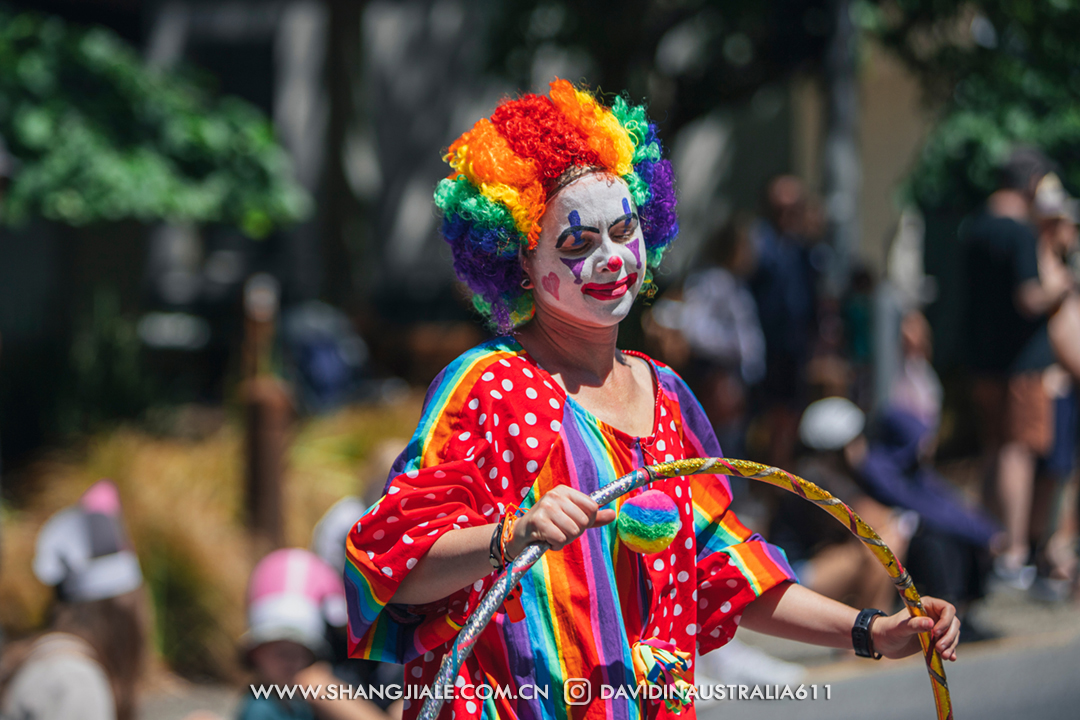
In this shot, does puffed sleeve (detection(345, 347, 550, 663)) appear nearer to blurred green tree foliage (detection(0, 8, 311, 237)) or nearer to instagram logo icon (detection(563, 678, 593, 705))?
instagram logo icon (detection(563, 678, 593, 705))

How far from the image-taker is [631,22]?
9.23 metres

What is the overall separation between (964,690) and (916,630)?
9.43 feet

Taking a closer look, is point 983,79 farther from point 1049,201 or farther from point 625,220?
point 625,220

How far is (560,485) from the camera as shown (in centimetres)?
187

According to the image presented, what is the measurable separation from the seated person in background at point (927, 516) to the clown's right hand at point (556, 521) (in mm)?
3379

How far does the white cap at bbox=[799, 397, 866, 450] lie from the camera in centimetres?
522

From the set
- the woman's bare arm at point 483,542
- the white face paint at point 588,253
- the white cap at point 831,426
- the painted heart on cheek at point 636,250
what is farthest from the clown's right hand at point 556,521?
the white cap at point 831,426

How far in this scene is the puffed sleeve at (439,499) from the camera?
6.14ft

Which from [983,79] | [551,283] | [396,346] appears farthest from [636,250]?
[396,346]

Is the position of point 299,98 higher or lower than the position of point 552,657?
higher

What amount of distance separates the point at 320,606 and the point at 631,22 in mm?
6761

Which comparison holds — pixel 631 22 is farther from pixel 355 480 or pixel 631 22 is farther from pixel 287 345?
pixel 355 480

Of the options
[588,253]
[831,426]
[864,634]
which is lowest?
[864,634]

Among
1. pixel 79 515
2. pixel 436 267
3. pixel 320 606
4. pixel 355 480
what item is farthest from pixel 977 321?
pixel 436 267
